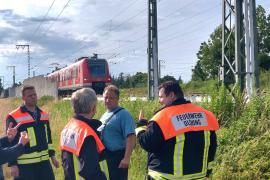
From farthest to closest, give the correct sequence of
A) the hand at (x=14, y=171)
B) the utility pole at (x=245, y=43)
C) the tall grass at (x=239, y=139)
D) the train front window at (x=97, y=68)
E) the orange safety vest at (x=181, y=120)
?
1. the train front window at (x=97, y=68)
2. the utility pole at (x=245, y=43)
3. the tall grass at (x=239, y=139)
4. the hand at (x=14, y=171)
5. the orange safety vest at (x=181, y=120)

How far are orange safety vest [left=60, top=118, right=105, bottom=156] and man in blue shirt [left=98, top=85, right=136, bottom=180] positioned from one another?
1.05 metres

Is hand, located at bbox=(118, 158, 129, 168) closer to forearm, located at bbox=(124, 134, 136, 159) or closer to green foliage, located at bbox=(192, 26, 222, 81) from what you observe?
forearm, located at bbox=(124, 134, 136, 159)

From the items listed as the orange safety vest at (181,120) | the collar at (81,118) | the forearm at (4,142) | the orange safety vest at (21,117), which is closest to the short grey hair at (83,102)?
the collar at (81,118)

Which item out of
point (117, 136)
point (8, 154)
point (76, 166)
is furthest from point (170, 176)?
point (8, 154)

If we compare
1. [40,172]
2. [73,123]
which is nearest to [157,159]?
[73,123]

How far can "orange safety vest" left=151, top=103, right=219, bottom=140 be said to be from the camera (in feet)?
12.4

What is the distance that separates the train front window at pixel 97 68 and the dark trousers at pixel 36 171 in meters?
25.8

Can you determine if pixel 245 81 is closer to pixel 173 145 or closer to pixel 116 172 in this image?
pixel 116 172

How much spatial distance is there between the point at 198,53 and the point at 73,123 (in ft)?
217

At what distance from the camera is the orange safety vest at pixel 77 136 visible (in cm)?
354

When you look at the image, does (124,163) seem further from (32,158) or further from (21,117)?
(21,117)

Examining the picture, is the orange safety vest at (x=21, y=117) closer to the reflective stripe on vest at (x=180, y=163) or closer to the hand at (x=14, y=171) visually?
the hand at (x=14, y=171)

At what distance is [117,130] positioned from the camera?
481 cm

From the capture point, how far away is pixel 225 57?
11.6 metres
